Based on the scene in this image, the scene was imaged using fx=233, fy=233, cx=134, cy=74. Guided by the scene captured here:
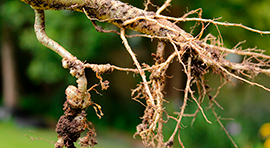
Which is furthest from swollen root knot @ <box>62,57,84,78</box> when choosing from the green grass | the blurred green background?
the green grass

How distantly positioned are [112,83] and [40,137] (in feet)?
7.40

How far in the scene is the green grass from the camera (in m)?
4.41

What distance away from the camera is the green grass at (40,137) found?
14.5 feet

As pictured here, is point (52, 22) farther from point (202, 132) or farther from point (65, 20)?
point (202, 132)

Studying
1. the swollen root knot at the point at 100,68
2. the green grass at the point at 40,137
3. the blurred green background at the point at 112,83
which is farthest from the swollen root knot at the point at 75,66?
the green grass at the point at 40,137

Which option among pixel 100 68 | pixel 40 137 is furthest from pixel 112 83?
pixel 100 68

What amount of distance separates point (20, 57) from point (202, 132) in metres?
6.35

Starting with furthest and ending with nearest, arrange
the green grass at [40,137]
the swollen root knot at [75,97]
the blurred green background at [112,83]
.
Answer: the green grass at [40,137]
the blurred green background at [112,83]
the swollen root knot at [75,97]

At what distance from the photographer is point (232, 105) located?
4934mm

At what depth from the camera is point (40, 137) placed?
460 centimetres

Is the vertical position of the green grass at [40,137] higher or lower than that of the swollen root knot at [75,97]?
higher

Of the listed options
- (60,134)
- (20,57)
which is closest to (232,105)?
(60,134)

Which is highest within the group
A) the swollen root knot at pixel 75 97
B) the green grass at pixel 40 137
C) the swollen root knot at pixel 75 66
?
the green grass at pixel 40 137

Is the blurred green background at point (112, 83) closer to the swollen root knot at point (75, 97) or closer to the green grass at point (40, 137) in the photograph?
the green grass at point (40, 137)
